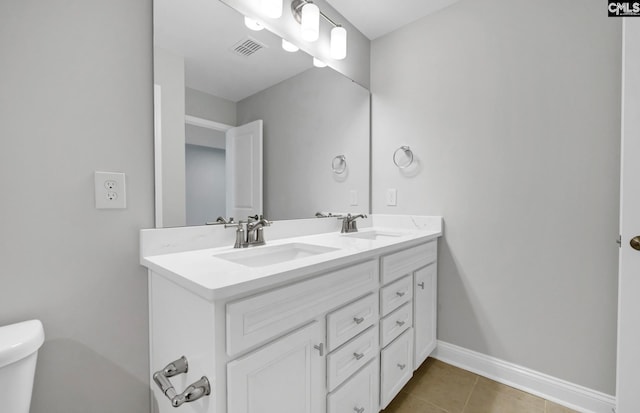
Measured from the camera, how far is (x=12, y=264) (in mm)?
829

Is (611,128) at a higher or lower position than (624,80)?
lower

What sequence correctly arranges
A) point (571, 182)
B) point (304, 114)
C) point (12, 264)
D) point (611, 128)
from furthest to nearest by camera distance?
point (304, 114) < point (571, 182) < point (611, 128) < point (12, 264)

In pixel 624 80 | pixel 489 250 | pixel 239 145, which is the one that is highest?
pixel 624 80

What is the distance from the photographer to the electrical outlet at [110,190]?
0.96 m

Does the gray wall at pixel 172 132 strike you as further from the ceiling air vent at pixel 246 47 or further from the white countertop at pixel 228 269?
the ceiling air vent at pixel 246 47

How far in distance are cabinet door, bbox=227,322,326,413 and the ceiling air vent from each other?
1.24m

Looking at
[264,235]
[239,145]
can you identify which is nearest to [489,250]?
[264,235]

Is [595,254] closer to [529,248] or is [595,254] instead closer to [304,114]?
[529,248]

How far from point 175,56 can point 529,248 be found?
1961 mm

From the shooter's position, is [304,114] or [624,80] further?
[304,114]

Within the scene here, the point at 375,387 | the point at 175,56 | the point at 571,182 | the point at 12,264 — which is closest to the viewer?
the point at 12,264

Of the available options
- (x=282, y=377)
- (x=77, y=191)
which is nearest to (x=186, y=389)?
(x=282, y=377)

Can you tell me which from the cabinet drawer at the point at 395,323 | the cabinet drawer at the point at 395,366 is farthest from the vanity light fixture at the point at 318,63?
A: the cabinet drawer at the point at 395,366

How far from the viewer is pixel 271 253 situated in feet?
4.28
